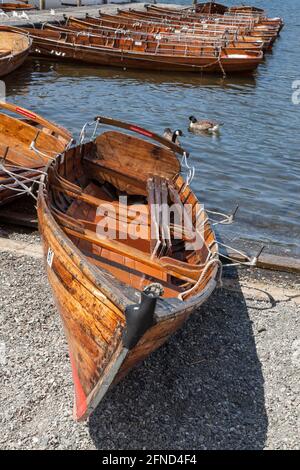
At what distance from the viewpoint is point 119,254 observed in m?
7.32

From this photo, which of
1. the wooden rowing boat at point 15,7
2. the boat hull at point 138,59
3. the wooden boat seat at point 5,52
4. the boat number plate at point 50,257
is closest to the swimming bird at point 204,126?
the wooden boat seat at point 5,52

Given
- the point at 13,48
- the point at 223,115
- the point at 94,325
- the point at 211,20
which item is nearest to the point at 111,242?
the point at 94,325

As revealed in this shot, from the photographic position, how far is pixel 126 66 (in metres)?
28.0

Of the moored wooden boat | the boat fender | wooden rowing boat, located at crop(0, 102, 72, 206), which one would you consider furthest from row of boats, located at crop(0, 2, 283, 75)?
the boat fender

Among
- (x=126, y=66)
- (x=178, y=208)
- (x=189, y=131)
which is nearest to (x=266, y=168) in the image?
(x=189, y=131)

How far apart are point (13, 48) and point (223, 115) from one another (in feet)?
36.3

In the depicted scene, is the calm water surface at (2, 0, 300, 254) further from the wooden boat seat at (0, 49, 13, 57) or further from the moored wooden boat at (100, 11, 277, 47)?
the moored wooden boat at (100, 11, 277, 47)

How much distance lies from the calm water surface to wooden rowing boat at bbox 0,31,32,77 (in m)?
0.86

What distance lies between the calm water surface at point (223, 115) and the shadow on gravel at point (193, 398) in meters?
4.44

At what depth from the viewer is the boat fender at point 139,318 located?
176 inches

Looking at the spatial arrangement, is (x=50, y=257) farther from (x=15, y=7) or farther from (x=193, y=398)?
(x=15, y=7)

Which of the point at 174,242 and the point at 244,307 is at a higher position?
the point at 174,242
